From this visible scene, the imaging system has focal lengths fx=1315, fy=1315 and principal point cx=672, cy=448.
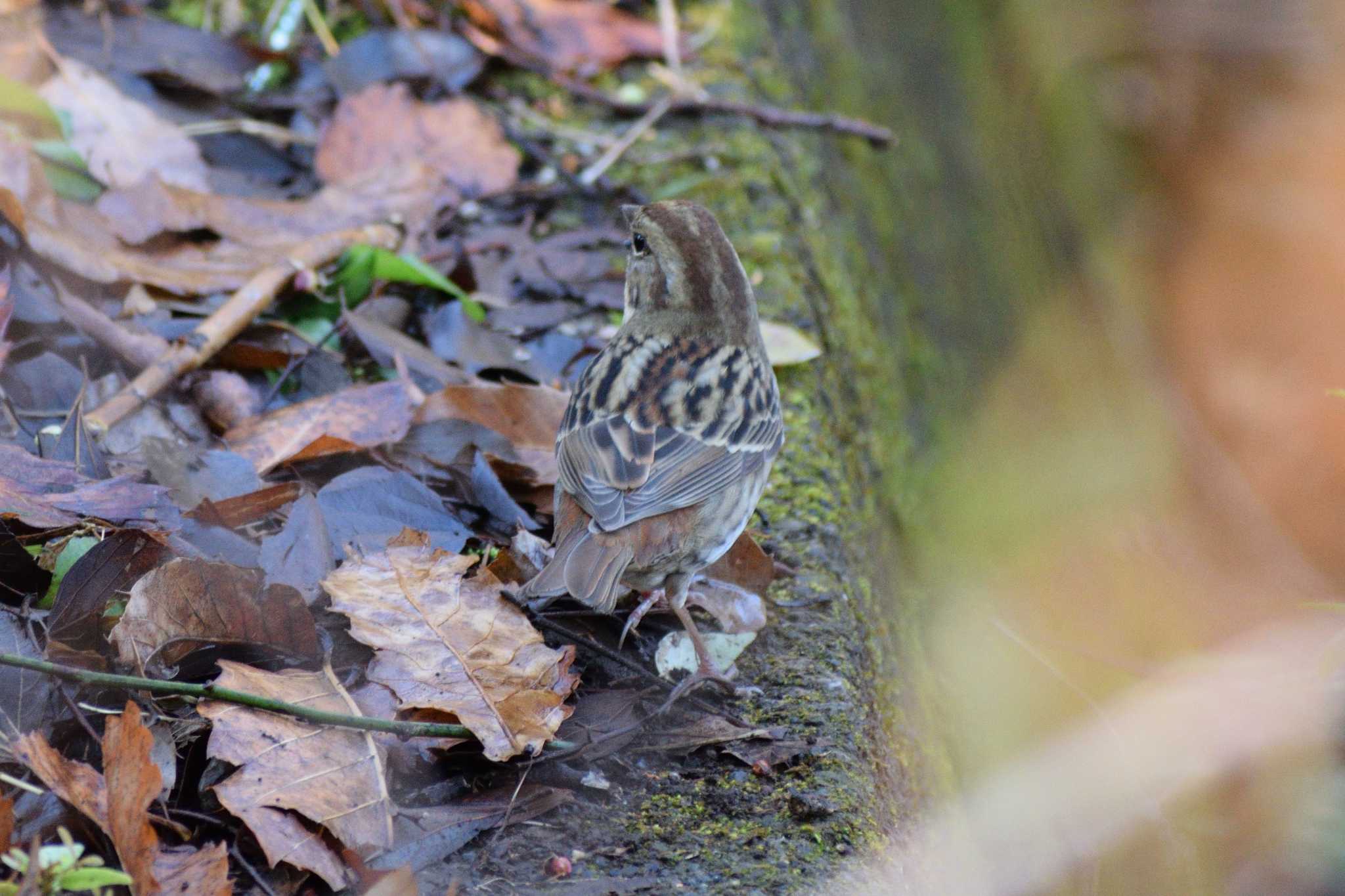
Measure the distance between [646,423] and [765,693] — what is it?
0.80 metres

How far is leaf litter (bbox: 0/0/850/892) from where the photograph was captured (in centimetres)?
232

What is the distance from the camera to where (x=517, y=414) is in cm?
372

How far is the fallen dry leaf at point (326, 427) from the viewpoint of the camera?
10.9ft

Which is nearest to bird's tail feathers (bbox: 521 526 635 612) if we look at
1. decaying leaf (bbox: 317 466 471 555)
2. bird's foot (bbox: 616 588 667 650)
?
bird's foot (bbox: 616 588 667 650)

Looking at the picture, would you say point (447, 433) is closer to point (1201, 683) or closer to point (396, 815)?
point (396, 815)

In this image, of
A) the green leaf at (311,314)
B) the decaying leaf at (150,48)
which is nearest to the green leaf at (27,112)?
the decaying leaf at (150,48)

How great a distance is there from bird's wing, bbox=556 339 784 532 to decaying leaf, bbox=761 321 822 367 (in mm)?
385

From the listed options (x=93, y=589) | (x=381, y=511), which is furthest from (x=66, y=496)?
(x=381, y=511)

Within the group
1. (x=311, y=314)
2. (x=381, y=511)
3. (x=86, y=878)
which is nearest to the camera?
(x=86, y=878)

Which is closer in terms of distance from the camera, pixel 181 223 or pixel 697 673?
pixel 697 673

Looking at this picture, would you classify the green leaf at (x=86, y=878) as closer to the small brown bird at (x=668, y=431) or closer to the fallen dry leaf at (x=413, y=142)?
the small brown bird at (x=668, y=431)

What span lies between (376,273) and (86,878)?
2562 millimetres

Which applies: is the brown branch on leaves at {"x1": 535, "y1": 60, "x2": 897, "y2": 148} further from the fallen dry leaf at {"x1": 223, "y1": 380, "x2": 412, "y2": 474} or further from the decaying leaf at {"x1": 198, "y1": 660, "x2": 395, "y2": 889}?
the decaying leaf at {"x1": 198, "y1": 660, "x2": 395, "y2": 889}

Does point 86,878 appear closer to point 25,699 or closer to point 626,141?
point 25,699
